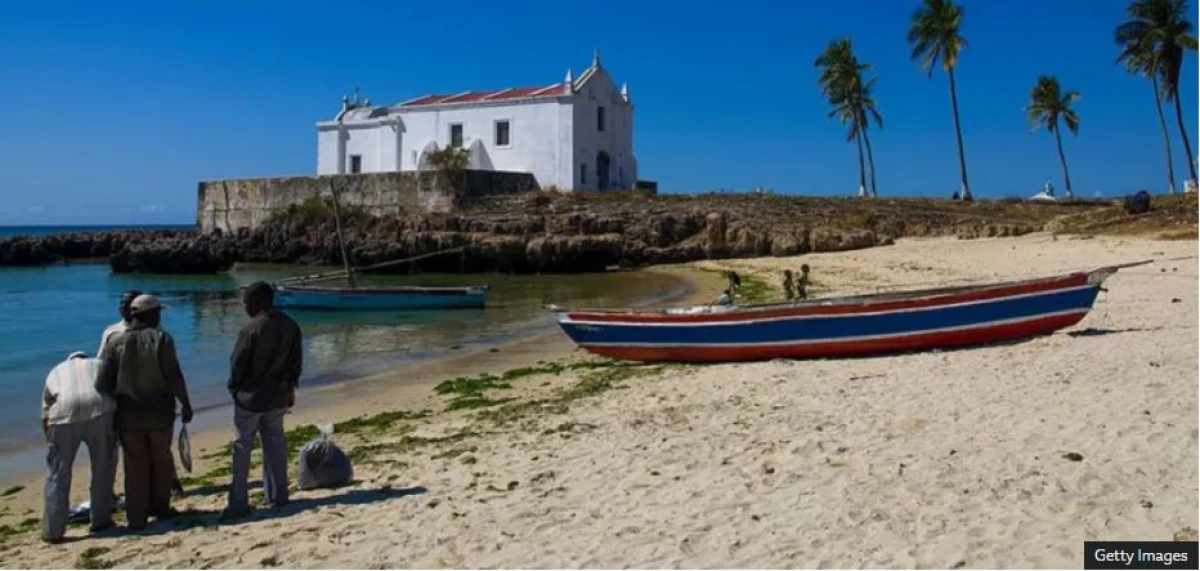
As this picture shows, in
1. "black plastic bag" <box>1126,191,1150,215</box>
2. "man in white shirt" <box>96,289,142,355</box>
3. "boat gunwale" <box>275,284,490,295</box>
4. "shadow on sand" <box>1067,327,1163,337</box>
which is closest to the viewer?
"man in white shirt" <box>96,289,142,355</box>

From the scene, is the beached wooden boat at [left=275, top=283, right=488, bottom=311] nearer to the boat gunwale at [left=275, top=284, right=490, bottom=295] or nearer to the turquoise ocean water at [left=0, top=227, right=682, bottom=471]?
the boat gunwale at [left=275, top=284, right=490, bottom=295]

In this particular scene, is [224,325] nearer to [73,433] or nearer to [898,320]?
[898,320]

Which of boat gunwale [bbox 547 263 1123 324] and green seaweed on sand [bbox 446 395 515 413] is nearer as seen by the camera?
green seaweed on sand [bbox 446 395 515 413]

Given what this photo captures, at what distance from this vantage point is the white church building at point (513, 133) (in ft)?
155

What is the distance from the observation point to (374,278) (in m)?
43.6

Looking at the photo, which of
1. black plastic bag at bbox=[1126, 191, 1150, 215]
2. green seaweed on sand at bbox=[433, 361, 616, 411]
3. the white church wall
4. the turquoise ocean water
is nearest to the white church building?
the white church wall

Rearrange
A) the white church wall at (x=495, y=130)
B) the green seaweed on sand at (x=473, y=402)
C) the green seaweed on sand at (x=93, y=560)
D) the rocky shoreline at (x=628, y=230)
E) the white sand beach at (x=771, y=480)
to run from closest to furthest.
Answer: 1. the white sand beach at (x=771, y=480)
2. the green seaweed on sand at (x=93, y=560)
3. the green seaweed on sand at (x=473, y=402)
4. the rocky shoreline at (x=628, y=230)
5. the white church wall at (x=495, y=130)

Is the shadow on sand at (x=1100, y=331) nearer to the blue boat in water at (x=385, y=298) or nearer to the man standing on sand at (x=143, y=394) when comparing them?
the man standing on sand at (x=143, y=394)

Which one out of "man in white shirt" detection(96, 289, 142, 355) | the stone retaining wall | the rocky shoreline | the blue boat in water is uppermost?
the stone retaining wall

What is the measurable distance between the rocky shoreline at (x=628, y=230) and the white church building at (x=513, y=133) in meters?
3.41

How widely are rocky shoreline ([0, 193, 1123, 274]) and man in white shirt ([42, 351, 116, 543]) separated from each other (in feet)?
113

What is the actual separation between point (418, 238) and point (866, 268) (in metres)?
23.0

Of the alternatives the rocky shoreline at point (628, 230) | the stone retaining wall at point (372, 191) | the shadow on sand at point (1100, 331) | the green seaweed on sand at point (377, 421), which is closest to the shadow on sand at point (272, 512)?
the green seaweed on sand at point (377, 421)

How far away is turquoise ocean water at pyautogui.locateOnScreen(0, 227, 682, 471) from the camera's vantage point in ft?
53.0
